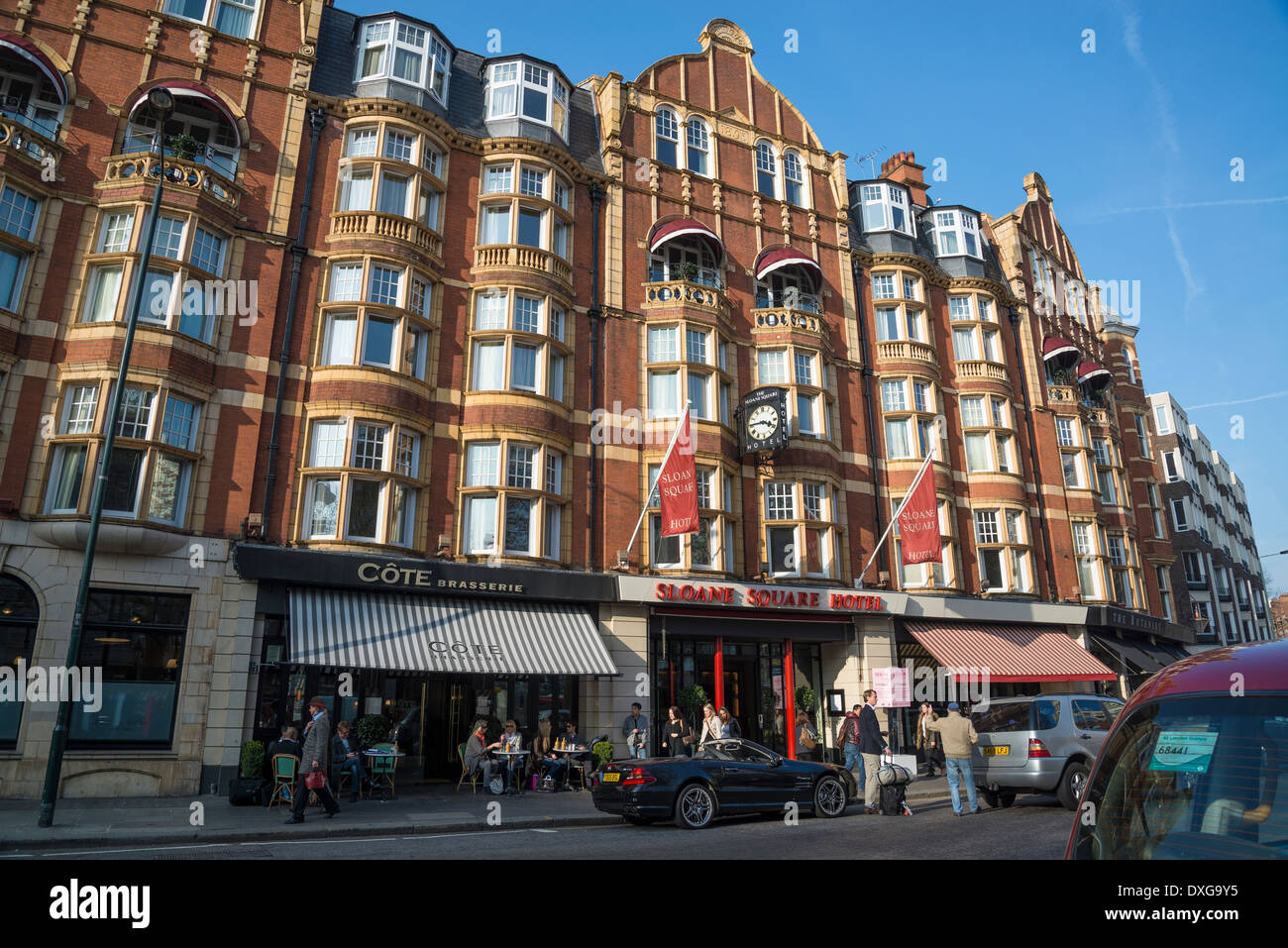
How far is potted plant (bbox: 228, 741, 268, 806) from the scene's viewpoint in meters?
15.1

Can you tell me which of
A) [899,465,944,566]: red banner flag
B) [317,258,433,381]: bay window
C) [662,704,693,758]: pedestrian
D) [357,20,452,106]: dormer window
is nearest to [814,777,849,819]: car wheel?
[662,704,693,758]: pedestrian

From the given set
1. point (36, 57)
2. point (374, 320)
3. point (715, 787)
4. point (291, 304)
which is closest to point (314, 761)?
point (715, 787)

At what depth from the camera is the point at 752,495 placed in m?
24.5

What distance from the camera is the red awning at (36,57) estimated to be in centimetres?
1762

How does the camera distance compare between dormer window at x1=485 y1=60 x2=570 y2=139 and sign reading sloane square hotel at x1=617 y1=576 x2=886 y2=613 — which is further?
dormer window at x1=485 y1=60 x2=570 y2=139

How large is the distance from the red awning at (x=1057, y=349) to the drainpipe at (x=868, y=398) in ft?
33.4

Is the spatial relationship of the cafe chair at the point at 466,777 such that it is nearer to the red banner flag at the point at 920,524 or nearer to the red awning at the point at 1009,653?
the red banner flag at the point at 920,524

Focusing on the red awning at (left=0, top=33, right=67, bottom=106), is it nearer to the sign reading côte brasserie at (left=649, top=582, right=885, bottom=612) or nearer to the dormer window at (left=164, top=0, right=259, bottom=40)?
the dormer window at (left=164, top=0, right=259, bottom=40)

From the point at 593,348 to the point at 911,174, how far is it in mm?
19735

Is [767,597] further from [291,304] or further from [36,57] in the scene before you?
[36,57]

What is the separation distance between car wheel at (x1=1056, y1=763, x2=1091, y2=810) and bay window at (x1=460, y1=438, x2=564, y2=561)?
486 inches

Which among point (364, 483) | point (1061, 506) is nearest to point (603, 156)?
point (364, 483)
